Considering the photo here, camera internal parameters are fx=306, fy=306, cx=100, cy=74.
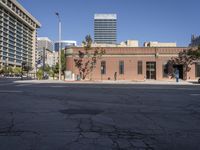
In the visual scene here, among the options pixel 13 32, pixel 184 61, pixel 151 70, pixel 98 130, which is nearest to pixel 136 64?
pixel 151 70

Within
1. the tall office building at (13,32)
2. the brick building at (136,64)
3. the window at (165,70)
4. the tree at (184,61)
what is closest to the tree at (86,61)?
the brick building at (136,64)

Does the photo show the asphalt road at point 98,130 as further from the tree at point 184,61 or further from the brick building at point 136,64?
the tree at point 184,61

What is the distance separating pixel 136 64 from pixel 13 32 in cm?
13032

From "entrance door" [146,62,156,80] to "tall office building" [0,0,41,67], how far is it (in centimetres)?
11007

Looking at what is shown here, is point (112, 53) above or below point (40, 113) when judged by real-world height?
above

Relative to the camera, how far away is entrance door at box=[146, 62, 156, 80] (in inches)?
2261

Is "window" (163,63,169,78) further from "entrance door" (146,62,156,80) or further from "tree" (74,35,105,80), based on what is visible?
"tree" (74,35,105,80)

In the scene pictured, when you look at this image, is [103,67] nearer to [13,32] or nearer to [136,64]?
[136,64]

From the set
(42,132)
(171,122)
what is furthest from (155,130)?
(42,132)

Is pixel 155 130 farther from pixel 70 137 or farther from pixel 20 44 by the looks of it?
pixel 20 44

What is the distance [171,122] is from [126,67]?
48502mm

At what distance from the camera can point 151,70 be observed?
57500 millimetres

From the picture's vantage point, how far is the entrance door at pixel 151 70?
57.4m

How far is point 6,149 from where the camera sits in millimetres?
5914
